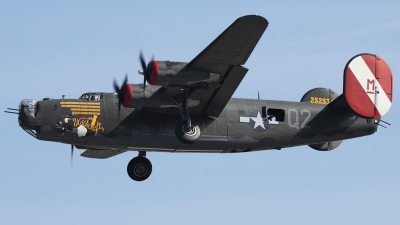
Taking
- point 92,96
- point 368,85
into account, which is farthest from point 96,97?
point 368,85

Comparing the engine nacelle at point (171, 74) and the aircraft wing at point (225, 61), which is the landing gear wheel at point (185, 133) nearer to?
the aircraft wing at point (225, 61)

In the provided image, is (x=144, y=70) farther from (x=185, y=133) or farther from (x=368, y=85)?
(x=368, y=85)

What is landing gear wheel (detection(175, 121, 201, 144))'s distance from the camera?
27.2m

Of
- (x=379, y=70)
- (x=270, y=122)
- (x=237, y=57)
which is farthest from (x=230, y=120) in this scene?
(x=379, y=70)

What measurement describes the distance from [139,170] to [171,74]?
5.06 meters

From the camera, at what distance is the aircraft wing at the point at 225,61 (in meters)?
24.9

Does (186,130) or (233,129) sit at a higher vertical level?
(233,129)

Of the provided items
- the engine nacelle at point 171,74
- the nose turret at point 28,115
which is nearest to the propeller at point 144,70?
the engine nacelle at point 171,74

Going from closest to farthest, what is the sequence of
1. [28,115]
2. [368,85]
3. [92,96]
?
[28,115] < [92,96] < [368,85]

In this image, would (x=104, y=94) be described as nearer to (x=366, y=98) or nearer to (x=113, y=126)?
(x=113, y=126)

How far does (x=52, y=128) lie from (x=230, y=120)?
5549mm

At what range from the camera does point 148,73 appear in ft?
85.6

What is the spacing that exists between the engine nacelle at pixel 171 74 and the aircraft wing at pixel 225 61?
0.19 m

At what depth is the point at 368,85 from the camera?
97.7 ft
